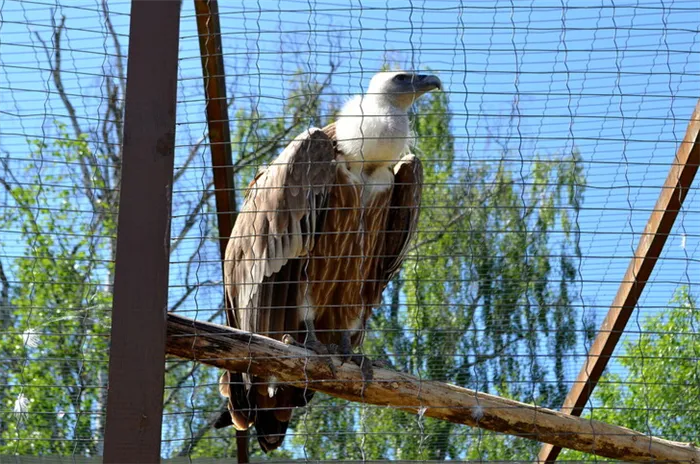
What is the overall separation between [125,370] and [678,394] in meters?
3.65

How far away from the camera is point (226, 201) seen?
4.07m

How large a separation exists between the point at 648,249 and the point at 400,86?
1.34 meters

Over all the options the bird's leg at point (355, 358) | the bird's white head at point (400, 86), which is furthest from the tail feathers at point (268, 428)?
the bird's white head at point (400, 86)

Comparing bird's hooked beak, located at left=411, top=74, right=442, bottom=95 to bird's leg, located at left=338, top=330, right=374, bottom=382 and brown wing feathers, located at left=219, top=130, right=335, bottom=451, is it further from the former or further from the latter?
bird's leg, located at left=338, top=330, right=374, bottom=382

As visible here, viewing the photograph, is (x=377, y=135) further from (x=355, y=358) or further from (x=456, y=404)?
(x=456, y=404)

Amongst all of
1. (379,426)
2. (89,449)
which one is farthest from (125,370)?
(379,426)

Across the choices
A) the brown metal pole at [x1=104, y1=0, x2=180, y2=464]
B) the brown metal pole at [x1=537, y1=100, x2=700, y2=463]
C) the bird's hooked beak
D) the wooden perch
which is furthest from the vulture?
the brown metal pole at [x1=104, y1=0, x2=180, y2=464]

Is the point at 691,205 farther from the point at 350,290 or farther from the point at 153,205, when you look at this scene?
the point at 153,205

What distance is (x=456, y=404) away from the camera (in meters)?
3.01

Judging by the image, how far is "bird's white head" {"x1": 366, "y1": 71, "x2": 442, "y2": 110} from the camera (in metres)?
3.83

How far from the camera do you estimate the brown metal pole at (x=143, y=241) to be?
2.07m

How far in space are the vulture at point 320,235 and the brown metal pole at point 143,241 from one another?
124 cm

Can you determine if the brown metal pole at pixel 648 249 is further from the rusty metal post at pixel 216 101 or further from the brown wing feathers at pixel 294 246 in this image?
the rusty metal post at pixel 216 101

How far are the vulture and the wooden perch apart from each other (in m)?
0.36
